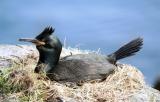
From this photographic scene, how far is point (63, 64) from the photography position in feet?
36.2

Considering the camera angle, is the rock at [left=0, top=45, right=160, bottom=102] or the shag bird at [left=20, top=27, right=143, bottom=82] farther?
the shag bird at [left=20, top=27, right=143, bottom=82]

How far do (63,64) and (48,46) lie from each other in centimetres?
35

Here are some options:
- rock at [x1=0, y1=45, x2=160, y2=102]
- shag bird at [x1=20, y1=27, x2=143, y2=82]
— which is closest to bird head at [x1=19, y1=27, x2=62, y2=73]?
shag bird at [x1=20, y1=27, x2=143, y2=82]

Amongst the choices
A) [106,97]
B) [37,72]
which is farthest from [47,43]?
[106,97]

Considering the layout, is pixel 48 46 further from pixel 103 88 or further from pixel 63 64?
pixel 103 88

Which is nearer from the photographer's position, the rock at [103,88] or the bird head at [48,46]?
the rock at [103,88]

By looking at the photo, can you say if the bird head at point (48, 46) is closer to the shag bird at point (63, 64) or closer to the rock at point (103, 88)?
the shag bird at point (63, 64)

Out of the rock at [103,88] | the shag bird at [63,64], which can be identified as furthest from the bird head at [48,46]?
the rock at [103,88]

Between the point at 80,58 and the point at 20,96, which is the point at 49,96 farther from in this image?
the point at 80,58

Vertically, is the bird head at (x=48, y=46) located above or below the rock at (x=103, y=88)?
above

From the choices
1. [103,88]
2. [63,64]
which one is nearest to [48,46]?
[63,64]

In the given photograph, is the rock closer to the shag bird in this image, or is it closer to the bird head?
the shag bird

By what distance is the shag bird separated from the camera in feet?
35.7

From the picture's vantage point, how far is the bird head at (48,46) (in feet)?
35.7
